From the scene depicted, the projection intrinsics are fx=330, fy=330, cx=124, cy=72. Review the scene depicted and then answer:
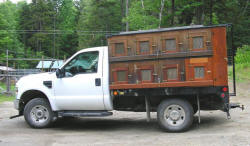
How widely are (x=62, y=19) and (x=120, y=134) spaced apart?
7112 centimetres

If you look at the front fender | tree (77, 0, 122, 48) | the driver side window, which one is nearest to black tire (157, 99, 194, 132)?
the driver side window

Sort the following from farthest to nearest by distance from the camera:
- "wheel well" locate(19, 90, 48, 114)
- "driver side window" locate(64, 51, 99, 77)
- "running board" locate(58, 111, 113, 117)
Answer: "wheel well" locate(19, 90, 48, 114) < "driver side window" locate(64, 51, 99, 77) < "running board" locate(58, 111, 113, 117)

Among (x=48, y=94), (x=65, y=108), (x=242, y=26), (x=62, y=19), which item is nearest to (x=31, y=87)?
(x=48, y=94)

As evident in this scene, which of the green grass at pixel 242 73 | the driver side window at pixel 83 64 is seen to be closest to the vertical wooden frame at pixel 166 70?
the driver side window at pixel 83 64

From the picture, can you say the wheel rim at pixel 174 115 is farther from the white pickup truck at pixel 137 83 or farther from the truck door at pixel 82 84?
the truck door at pixel 82 84

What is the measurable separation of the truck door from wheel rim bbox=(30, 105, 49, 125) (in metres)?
0.54

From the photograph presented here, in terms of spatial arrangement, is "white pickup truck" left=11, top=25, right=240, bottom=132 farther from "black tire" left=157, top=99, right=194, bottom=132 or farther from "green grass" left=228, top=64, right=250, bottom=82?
"green grass" left=228, top=64, right=250, bottom=82

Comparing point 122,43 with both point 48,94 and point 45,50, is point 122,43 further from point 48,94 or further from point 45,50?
point 45,50

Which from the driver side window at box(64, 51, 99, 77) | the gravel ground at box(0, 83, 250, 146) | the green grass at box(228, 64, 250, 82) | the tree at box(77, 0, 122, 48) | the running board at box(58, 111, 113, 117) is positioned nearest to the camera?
the gravel ground at box(0, 83, 250, 146)

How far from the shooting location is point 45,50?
70.7m

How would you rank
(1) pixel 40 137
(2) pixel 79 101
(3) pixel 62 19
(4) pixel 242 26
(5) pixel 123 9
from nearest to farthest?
(1) pixel 40 137, (2) pixel 79 101, (4) pixel 242 26, (5) pixel 123 9, (3) pixel 62 19

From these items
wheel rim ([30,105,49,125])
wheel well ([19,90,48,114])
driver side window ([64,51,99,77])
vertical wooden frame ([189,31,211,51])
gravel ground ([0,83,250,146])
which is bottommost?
gravel ground ([0,83,250,146])

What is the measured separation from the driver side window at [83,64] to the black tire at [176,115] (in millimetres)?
2215

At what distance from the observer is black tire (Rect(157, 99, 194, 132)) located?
8367mm
